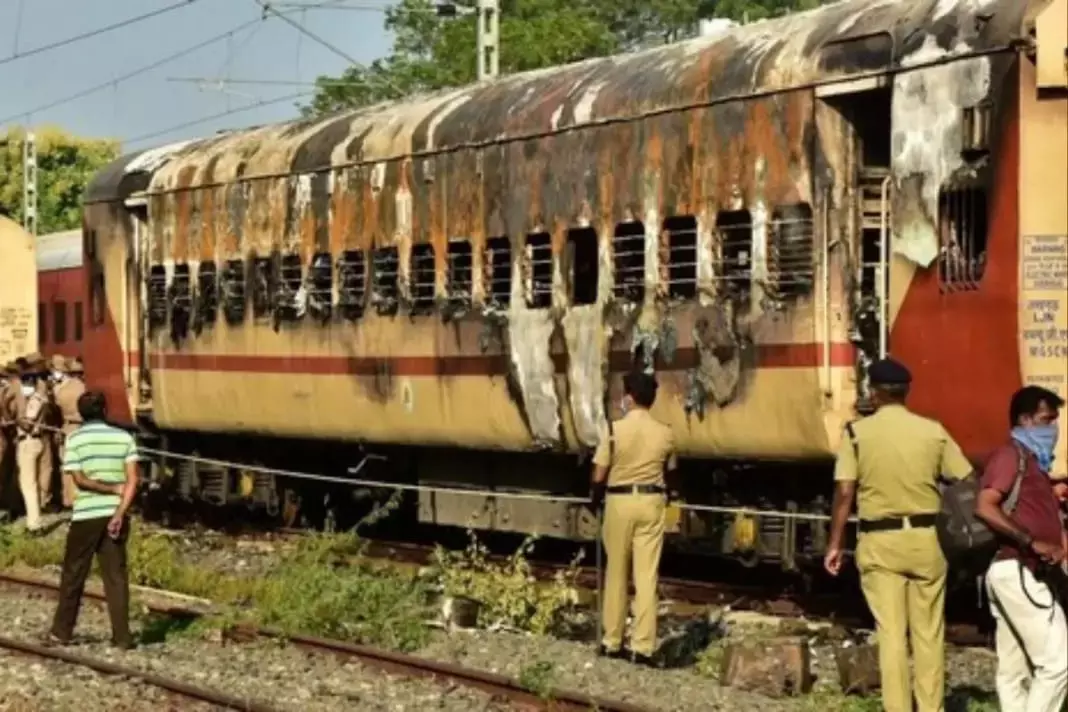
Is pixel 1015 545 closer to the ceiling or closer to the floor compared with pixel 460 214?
closer to the floor

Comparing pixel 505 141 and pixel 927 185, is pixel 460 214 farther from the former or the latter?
pixel 927 185

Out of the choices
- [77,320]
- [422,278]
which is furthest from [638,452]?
[77,320]

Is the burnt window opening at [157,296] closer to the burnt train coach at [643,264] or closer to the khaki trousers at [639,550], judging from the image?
the burnt train coach at [643,264]

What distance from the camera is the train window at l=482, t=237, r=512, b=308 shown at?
17062 mm

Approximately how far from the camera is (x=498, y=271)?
17.3 metres

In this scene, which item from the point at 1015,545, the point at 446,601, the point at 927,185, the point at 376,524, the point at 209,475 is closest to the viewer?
the point at 1015,545

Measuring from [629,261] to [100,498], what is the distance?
3.83m

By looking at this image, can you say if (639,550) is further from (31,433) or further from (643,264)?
(31,433)

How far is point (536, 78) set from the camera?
17.7 m

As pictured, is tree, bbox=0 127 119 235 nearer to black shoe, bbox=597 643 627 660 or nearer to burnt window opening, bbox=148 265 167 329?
burnt window opening, bbox=148 265 167 329

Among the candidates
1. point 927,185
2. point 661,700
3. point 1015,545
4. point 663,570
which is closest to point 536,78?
point 663,570

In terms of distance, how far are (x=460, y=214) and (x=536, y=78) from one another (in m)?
1.19

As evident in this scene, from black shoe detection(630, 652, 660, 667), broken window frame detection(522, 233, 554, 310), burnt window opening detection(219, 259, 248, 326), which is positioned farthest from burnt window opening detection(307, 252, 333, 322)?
black shoe detection(630, 652, 660, 667)

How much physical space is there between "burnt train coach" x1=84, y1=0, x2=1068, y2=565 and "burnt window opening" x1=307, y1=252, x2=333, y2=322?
2 centimetres
